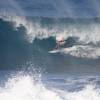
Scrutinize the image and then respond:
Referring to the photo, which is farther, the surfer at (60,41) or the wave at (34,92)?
the surfer at (60,41)

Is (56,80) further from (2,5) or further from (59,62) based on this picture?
(2,5)

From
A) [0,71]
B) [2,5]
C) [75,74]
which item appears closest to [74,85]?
[75,74]

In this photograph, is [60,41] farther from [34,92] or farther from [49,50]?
[34,92]

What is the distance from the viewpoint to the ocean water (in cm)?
218

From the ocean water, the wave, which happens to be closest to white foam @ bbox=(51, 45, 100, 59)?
the ocean water

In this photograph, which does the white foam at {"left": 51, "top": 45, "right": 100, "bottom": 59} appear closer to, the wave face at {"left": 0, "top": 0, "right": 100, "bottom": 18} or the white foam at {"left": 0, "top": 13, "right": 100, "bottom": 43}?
the white foam at {"left": 0, "top": 13, "right": 100, "bottom": 43}

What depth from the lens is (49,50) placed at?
2.31 m

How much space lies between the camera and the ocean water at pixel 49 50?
7.14 feet

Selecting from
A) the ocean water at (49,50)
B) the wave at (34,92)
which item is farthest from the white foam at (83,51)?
the wave at (34,92)

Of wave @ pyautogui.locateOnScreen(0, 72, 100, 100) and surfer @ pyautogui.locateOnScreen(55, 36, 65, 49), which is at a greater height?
surfer @ pyautogui.locateOnScreen(55, 36, 65, 49)

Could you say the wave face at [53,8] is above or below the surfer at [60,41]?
above

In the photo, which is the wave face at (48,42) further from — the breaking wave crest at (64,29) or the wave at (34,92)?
the wave at (34,92)

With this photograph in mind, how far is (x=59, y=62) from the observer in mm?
2318

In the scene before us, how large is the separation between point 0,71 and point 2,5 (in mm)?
493
